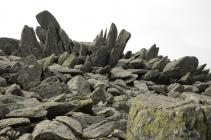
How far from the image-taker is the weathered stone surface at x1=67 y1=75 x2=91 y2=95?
41.7 m

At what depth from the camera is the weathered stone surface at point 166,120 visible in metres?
18.2

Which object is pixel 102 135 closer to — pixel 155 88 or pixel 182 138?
pixel 182 138

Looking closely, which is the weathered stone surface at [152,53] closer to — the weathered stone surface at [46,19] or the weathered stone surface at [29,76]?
the weathered stone surface at [46,19]

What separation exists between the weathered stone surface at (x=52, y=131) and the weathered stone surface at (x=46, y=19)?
49330 mm

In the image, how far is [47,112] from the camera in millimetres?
28531

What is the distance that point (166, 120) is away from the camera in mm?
18672

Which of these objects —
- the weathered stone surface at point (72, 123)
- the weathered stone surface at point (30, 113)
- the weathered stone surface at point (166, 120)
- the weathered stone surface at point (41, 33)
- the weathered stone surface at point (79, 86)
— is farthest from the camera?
the weathered stone surface at point (41, 33)

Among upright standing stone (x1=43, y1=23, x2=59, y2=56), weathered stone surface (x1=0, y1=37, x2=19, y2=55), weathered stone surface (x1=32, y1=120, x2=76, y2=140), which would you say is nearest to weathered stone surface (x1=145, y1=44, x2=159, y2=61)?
upright standing stone (x1=43, y1=23, x2=59, y2=56)

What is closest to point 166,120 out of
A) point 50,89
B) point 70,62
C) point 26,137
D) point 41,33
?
point 26,137

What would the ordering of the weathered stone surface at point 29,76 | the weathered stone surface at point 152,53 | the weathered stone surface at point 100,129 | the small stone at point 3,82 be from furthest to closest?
1. the weathered stone surface at point 152,53
2. the weathered stone surface at point 29,76
3. the small stone at point 3,82
4. the weathered stone surface at point 100,129

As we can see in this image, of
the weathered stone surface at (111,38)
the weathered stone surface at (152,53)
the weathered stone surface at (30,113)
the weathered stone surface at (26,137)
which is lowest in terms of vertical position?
the weathered stone surface at (26,137)

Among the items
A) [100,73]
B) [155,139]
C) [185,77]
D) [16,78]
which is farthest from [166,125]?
[185,77]

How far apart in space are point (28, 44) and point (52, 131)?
163ft

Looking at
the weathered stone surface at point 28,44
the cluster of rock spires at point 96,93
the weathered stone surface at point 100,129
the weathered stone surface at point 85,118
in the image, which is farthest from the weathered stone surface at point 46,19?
the weathered stone surface at point 100,129
